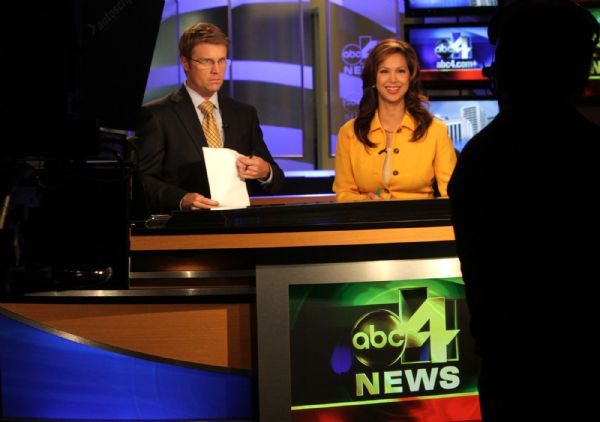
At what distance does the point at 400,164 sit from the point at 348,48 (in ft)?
7.75

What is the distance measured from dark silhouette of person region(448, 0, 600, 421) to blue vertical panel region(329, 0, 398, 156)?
426 centimetres

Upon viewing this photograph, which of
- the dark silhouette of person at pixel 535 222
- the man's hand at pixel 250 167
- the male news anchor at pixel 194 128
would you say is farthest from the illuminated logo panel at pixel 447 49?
the dark silhouette of person at pixel 535 222

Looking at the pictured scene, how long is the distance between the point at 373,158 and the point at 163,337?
4.48ft

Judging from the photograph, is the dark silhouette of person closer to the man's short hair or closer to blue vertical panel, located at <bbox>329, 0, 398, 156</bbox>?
the man's short hair

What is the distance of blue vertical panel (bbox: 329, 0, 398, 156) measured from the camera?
514cm

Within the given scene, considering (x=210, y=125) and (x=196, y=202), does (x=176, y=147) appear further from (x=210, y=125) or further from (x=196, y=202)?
(x=196, y=202)

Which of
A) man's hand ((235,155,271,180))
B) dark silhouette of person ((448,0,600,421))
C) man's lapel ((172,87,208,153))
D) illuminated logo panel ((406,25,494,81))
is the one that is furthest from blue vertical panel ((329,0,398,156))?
dark silhouette of person ((448,0,600,421))

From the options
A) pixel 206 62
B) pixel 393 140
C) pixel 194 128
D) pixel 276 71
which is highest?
pixel 276 71

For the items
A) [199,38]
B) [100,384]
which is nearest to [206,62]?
[199,38]

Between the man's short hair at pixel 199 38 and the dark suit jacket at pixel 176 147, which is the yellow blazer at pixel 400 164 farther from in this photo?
the man's short hair at pixel 199 38

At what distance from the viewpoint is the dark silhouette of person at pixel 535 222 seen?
2.70ft

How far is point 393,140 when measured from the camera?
303 centimetres

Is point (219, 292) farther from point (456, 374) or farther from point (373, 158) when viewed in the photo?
point (373, 158)

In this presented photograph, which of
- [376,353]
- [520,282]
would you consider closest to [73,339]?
[376,353]
